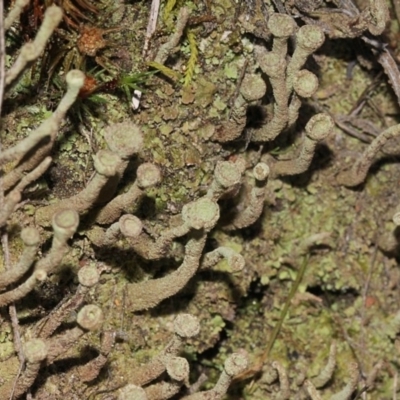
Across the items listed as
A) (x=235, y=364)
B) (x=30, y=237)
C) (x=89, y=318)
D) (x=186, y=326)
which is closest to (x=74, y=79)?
(x=30, y=237)

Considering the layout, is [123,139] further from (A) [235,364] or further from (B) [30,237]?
(A) [235,364]

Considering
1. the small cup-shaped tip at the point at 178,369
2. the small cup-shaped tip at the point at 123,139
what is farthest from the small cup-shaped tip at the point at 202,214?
the small cup-shaped tip at the point at 178,369

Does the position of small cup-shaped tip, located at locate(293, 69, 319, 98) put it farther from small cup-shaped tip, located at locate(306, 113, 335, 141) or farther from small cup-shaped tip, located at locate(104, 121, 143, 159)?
small cup-shaped tip, located at locate(104, 121, 143, 159)

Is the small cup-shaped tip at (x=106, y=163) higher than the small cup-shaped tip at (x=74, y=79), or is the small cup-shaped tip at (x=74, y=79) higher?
the small cup-shaped tip at (x=74, y=79)

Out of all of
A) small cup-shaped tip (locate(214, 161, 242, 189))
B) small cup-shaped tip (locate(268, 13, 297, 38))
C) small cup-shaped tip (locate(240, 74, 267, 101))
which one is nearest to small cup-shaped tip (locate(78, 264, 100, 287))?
small cup-shaped tip (locate(214, 161, 242, 189))

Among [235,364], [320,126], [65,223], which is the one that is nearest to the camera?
[65,223]

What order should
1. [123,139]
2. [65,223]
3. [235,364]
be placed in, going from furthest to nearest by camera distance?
[235,364], [123,139], [65,223]

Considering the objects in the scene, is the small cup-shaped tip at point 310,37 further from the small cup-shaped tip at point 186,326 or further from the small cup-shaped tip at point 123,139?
the small cup-shaped tip at point 186,326
